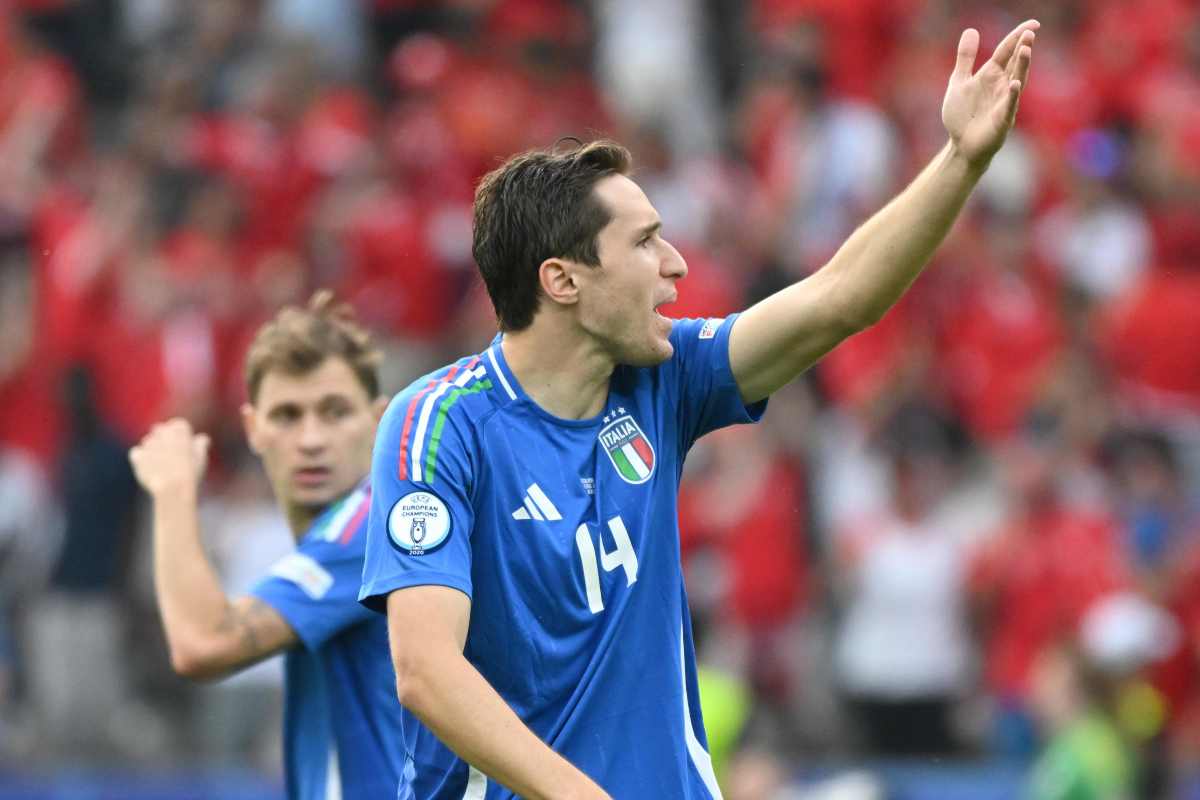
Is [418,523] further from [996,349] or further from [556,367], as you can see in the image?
[996,349]

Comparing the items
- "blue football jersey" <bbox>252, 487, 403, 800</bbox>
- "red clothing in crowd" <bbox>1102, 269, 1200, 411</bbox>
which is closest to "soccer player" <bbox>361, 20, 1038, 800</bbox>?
"blue football jersey" <bbox>252, 487, 403, 800</bbox>

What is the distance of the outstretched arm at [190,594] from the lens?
532 centimetres

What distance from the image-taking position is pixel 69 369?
12617mm

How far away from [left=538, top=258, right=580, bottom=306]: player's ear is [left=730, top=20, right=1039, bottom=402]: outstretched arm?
1.41 feet

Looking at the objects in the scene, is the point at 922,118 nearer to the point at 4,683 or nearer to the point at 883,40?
the point at 883,40

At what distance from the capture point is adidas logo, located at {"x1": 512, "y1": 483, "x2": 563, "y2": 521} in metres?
4.30

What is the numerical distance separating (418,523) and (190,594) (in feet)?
4.94

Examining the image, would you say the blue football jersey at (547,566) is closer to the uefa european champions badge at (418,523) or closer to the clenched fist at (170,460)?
the uefa european champions badge at (418,523)

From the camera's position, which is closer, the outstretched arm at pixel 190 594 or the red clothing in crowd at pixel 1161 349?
the outstretched arm at pixel 190 594

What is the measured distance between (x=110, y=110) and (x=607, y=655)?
12.2 meters

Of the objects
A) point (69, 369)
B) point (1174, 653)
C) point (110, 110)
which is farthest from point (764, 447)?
point (110, 110)

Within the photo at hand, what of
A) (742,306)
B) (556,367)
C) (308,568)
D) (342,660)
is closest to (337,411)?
(308,568)

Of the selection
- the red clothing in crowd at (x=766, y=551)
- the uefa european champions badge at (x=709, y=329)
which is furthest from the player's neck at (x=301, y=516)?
the red clothing in crowd at (x=766, y=551)

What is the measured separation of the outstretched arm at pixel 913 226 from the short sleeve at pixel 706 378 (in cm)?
14
